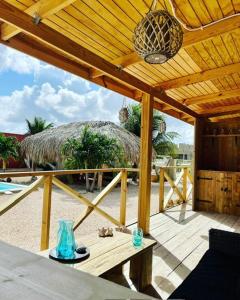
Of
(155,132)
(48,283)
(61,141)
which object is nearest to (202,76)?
(48,283)

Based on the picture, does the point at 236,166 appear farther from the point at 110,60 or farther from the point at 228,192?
the point at 110,60

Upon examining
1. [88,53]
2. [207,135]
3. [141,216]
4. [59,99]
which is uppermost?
[59,99]

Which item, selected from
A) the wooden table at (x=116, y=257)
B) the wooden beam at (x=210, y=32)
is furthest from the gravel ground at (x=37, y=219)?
the wooden beam at (x=210, y=32)

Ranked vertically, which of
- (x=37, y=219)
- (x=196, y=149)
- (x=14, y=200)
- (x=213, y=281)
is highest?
(x=196, y=149)

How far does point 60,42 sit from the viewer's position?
7.75 feet

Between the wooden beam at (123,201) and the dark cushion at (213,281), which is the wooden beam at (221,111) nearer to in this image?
the wooden beam at (123,201)

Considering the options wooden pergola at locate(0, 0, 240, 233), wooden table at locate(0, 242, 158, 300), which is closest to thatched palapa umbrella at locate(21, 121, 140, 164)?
wooden pergola at locate(0, 0, 240, 233)

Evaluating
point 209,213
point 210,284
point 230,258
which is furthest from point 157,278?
point 209,213

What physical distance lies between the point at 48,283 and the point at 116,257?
4.40ft

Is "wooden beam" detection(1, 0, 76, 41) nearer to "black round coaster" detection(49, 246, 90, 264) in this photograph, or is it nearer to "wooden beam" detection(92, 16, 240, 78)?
"wooden beam" detection(92, 16, 240, 78)

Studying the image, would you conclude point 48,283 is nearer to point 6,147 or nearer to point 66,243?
point 66,243

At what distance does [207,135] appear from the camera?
636 cm

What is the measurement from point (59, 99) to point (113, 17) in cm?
4239

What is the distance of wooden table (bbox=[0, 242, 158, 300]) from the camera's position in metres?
0.62
